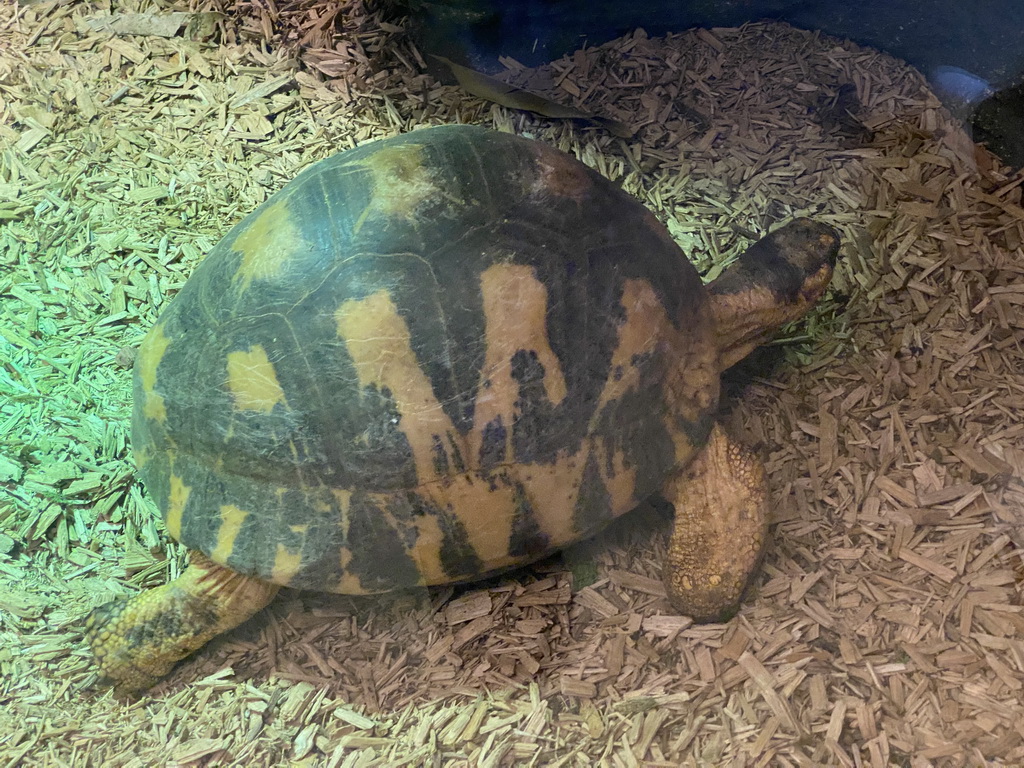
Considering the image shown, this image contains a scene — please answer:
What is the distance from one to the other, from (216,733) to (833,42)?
181 inches

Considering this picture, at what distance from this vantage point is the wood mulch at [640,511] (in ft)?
8.64

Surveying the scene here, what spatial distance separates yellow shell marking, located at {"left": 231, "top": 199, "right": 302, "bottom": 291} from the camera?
8.27 feet

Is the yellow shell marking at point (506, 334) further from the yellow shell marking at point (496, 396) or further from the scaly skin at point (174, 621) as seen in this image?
the scaly skin at point (174, 621)

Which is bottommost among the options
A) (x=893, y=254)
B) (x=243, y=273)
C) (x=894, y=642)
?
(x=894, y=642)

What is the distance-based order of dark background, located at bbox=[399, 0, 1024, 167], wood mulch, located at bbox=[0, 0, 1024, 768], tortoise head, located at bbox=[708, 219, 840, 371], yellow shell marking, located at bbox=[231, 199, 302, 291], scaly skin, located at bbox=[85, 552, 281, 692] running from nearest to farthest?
yellow shell marking, located at bbox=[231, 199, 302, 291]
wood mulch, located at bbox=[0, 0, 1024, 768]
scaly skin, located at bbox=[85, 552, 281, 692]
tortoise head, located at bbox=[708, 219, 840, 371]
dark background, located at bbox=[399, 0, 1024, 167]

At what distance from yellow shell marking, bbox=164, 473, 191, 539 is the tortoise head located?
2150 mm

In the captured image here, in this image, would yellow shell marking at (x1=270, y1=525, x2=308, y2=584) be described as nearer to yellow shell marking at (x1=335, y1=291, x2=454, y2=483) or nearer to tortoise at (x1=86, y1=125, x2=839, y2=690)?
tortoise at (x1=86, y1=125, x2=839, y2=690)

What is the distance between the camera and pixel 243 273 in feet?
8.50

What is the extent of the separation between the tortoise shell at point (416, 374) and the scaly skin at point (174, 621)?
0.20 meters

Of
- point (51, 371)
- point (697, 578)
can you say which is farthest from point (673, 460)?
point (51, 371)

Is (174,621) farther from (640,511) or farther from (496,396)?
(640,511)

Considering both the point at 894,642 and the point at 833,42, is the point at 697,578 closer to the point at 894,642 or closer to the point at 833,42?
the point at 894,642

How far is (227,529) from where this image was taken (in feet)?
8.46

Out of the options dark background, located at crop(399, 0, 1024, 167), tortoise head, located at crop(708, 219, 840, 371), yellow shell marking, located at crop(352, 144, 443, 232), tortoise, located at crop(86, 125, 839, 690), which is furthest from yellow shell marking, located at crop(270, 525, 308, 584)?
dark background, located at crop(399, 0, 1024, 167)
